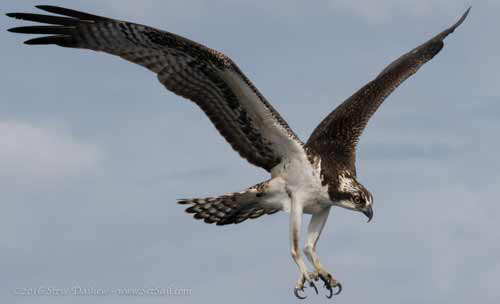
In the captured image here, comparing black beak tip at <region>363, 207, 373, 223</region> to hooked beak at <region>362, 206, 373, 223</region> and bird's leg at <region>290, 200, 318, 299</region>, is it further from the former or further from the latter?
bird's leg at <region>290, 200, 318, 299</region>

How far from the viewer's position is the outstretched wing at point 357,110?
15773 mm

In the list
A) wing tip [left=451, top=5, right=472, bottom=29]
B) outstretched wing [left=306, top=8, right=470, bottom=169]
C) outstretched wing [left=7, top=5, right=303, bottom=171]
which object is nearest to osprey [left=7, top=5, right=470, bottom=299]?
→ outstretched wing [left=7, top=5, right=303, bottom=171]

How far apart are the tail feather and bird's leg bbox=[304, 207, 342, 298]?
2.27 feet

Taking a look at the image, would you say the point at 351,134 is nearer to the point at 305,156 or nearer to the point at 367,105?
the point at 367,105

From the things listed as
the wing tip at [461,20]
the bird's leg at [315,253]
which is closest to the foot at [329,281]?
the bird's leg at [315,253]

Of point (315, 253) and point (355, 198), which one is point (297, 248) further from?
point (355, 198)

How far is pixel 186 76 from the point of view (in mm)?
13883

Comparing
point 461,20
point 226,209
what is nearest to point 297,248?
point 226,209

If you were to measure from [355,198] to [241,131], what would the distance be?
185 centimetres

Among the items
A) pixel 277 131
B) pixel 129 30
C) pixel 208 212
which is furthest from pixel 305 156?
pixel 129 30

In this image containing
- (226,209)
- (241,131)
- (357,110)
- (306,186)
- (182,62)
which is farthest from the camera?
(357,110)

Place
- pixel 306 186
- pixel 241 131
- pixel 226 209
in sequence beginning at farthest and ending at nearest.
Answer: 1. pixel 226 209
2. pixel 241 131
3. pixel 306 186

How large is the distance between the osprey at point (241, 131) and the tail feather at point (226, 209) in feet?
0.05

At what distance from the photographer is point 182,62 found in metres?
13.7
